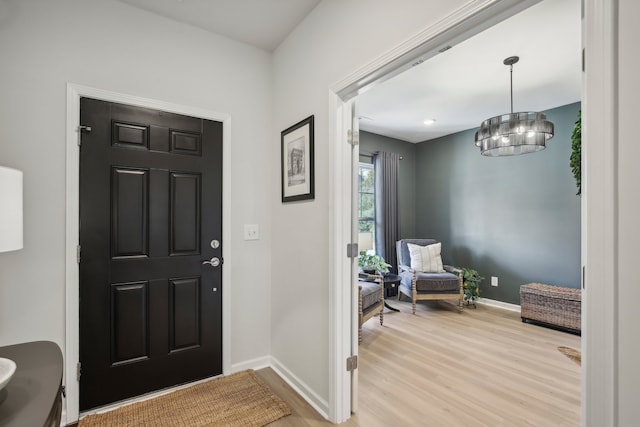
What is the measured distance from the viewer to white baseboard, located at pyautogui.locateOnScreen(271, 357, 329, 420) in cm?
197

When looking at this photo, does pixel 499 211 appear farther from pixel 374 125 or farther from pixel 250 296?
pixel 250 296

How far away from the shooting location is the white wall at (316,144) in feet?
5.43

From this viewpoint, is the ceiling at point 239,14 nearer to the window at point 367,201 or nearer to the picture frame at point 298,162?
the picture frame at point 298,162

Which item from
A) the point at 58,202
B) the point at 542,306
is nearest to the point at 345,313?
the point at 58,202

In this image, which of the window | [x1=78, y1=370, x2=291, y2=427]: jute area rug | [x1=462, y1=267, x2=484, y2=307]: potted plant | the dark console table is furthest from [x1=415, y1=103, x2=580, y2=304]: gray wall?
the dark console table

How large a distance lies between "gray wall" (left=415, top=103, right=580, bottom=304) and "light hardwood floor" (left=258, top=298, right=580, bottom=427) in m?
0.93

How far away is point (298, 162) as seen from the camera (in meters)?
2.30

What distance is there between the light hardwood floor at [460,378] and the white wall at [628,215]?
1.31 m

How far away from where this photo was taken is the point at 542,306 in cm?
362

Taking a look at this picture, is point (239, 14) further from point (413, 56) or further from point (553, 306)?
point (553, 306)

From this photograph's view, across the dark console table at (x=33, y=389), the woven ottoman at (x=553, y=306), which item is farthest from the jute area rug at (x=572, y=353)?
the dark console table at (x=33, y=389)

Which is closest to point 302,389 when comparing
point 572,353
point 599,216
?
point 599,216

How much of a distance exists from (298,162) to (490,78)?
2282 mm

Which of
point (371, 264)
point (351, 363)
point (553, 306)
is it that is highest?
point (371, 264)
